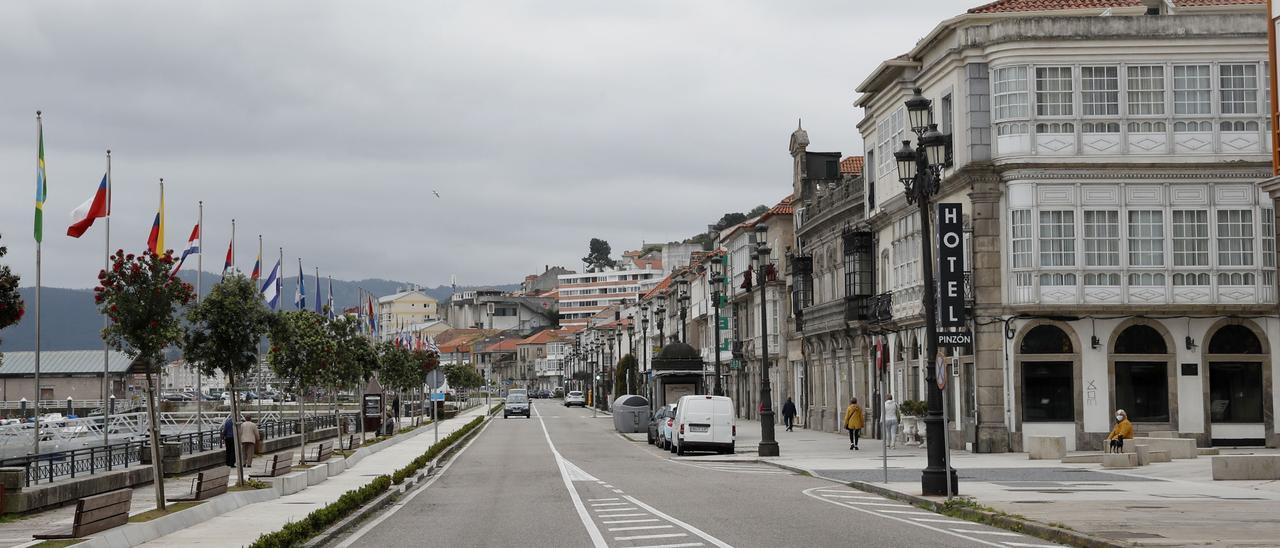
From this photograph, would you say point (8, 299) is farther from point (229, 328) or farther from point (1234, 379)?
point (1234, 379)

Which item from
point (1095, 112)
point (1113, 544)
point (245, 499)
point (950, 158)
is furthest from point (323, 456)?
point (1113, 544)

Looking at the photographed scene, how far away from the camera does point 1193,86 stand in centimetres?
3728

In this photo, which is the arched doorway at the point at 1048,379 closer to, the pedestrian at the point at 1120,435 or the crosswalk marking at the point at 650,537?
the pedestrian at the point at 1120,435

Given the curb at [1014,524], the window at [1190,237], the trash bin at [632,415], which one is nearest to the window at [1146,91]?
the window at [1190,237]

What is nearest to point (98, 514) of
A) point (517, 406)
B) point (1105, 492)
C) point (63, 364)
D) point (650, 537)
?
point (650, 537)

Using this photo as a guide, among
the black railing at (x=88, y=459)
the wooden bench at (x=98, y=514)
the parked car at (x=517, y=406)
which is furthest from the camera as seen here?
the parked car at (x=517, y=406)

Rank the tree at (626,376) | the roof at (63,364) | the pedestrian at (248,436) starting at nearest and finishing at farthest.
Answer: the pedestrian at (248,436), the tree at (626,376), the roof at (63,364)

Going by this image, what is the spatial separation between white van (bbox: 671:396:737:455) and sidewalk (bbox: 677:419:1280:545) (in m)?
1.16

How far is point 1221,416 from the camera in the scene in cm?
3784

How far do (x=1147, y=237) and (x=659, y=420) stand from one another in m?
18.0

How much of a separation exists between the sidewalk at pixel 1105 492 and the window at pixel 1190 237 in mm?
5047

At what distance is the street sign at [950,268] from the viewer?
3588cm

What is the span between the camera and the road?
55.7ft

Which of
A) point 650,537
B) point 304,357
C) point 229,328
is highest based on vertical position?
point 229,328
